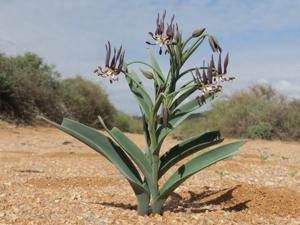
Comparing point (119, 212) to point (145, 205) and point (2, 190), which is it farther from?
point (2, 190)

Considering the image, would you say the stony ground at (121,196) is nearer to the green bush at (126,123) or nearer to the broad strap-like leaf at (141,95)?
the broad strap-like leaf at (141,95)

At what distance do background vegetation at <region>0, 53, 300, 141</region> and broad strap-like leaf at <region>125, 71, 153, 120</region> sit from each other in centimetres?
1424

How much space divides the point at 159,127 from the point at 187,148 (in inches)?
11.6

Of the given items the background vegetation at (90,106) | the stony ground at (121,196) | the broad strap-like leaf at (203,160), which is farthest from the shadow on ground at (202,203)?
the background vegetation at (90,106)

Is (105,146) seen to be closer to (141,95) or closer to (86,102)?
(141,95)

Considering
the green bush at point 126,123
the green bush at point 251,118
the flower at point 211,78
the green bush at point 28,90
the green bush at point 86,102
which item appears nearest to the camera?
the flower at point 211,78

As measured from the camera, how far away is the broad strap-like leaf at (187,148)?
173 inches

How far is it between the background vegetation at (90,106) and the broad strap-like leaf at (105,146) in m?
14.2

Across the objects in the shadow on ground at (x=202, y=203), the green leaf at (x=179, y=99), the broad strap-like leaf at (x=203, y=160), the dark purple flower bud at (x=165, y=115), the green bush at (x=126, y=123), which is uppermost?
the green bush at (x=126, y=123)

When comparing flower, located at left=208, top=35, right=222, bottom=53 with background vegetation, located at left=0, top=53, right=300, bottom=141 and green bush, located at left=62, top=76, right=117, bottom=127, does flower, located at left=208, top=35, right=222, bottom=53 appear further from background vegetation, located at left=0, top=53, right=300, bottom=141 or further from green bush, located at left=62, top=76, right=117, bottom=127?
green bush, located at left=62, top=76, right=117, bottom=127

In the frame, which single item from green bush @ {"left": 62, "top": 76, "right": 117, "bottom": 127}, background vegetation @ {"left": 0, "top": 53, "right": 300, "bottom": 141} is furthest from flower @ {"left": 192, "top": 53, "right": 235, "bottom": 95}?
green bush @ {"left": 62, "top": 76, "right": 117, "bottom": 127}

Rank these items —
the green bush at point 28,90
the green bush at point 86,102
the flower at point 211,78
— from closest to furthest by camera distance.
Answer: the flower at point 211,78
the green bush at point 28,90
the green bush at point 86,102

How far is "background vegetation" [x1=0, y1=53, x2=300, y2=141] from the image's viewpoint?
19109 millimetres

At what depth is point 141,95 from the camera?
14.5 feet
